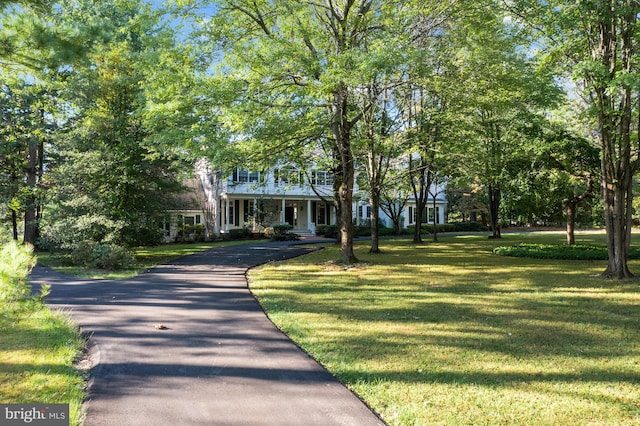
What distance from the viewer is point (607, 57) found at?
9.63 metres

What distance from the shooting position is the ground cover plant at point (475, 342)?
3375mm

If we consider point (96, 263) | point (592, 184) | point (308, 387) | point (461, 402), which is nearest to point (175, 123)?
point (96, 263)

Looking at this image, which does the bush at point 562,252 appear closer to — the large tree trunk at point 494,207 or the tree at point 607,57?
the tree at point 607,57

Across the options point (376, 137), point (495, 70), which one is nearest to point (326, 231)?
point (376, 137)

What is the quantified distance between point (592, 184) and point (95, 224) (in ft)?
61.8

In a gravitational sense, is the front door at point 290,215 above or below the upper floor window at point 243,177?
below

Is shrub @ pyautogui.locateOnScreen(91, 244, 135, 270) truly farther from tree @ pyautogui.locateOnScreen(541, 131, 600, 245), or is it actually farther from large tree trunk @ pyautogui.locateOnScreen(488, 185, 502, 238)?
large tree trunk @ pyautogui.locateOnScreen(488, 185, 502, 238)

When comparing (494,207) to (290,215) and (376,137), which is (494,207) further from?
(290,215)

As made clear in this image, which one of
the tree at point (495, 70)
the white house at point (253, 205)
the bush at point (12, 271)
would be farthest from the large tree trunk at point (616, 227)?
the white house at point (253, 205)

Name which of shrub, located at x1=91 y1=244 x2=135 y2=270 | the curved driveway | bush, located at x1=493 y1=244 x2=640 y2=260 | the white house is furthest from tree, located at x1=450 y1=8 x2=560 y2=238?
the white house

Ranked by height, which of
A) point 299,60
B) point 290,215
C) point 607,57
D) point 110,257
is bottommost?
point 110,257

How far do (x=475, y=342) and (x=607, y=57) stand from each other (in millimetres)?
8537

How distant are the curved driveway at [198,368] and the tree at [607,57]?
8421 millimetres

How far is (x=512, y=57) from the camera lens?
40.8 ft
